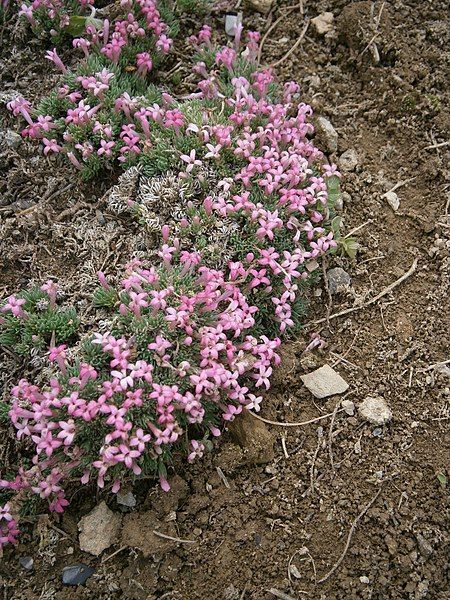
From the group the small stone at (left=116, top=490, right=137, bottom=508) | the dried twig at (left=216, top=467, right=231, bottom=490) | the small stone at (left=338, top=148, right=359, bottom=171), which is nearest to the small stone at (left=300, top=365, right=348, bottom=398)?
the dried twig at (left=216, top=467, right=231, bottom=490)

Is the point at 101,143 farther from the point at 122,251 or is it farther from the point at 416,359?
the point at 416,359

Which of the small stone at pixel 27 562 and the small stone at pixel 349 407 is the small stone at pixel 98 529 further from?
the small stone at pixel 349 407

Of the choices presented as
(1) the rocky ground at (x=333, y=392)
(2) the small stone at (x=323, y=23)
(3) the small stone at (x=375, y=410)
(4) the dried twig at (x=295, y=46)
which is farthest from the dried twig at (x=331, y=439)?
(2) the small stone at (x=323, y=23)

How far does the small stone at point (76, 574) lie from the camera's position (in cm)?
373

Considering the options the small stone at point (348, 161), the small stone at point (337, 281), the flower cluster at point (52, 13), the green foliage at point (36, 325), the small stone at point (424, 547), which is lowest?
the small stone at point (424, 547)

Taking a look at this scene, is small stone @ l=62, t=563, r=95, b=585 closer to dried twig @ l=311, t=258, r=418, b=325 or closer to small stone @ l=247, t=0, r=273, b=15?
dried twig @ l=311, t=258, r=418, b=325

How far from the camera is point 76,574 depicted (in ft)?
12.3

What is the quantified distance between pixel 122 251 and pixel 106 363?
0.95 metres

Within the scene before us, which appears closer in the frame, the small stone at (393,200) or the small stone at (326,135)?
the small stone at (393,200)

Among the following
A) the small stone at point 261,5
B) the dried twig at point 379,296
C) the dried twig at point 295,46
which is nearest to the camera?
the dried twig at point 379,296

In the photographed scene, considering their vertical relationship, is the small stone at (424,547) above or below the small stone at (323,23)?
below

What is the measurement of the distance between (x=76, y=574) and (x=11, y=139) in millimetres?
3242

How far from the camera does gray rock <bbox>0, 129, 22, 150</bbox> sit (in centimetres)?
482

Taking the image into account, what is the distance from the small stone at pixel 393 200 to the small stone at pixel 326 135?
0.60 meters
